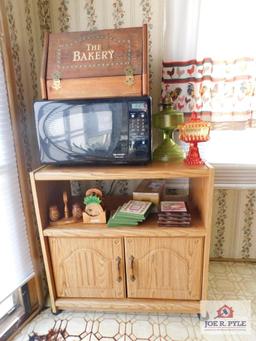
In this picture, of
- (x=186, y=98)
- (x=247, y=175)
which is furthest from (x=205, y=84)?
(x=247, y=175)

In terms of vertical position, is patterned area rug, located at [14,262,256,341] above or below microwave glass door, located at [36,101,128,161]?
below

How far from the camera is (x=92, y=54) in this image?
1065 mm

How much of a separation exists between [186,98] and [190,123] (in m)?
0.33

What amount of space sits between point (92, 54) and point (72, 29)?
0.45 meters

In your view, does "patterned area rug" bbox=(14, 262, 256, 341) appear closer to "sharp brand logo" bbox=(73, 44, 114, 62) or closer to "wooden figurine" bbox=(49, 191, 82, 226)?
"wooden figurine" bbox=(49, 191, 82, 226)

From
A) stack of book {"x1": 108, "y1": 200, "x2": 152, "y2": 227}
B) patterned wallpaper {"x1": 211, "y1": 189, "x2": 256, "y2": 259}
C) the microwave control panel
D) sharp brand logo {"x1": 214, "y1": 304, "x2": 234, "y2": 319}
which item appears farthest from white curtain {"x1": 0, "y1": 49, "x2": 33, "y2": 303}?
patterned wallpaper {"x1": 211, "y1": 189, "x2": 256, "y2": 259}

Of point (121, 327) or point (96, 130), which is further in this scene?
point (121, 327)

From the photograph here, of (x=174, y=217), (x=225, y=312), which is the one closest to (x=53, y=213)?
(x=174, y=217)

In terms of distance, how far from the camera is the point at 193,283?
1.15m

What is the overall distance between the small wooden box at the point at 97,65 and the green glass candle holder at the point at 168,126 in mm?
193

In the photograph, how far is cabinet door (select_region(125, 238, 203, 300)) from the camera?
1.10 meters

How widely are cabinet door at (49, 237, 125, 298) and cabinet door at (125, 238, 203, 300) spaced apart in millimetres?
59

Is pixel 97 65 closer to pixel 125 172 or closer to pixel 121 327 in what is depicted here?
pixel 125 172

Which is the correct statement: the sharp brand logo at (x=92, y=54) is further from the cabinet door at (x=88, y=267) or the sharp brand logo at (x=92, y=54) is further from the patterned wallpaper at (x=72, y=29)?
the cabinet door at (x=88, y=267)
